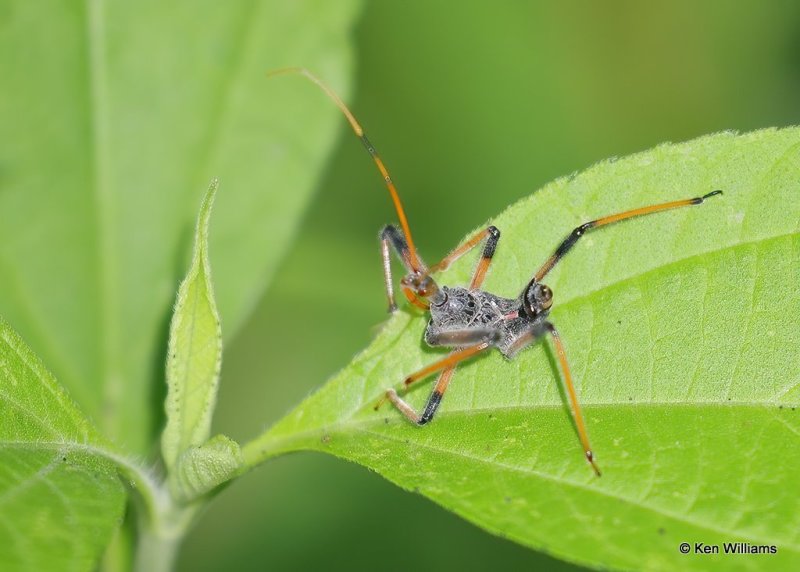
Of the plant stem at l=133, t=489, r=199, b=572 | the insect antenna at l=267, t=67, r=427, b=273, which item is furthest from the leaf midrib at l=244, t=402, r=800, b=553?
the insect antenna at l=267, t=67, r=427, b=273

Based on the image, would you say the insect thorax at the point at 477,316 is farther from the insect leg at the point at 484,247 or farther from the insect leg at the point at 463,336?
the insect leg at the point at 484,247

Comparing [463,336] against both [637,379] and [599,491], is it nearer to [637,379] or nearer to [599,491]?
[637,379]

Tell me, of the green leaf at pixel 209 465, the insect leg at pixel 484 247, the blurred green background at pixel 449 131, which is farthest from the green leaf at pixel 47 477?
the blurred green background at pixel 449 131

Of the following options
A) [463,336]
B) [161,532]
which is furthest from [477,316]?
[161,532]

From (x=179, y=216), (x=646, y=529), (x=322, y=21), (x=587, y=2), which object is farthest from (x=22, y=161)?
(x=587, y=2)

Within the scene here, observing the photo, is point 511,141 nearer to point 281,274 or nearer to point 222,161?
point 281,274

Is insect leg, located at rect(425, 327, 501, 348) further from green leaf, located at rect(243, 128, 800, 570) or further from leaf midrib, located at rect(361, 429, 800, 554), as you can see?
leaf midrib, located at rect(361, 429, 800, 554)
